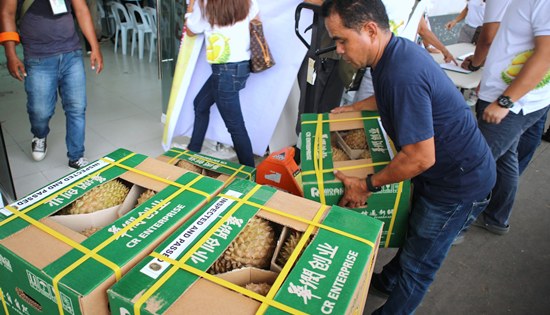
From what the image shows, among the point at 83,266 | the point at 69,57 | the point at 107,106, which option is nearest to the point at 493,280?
the point at 83,266

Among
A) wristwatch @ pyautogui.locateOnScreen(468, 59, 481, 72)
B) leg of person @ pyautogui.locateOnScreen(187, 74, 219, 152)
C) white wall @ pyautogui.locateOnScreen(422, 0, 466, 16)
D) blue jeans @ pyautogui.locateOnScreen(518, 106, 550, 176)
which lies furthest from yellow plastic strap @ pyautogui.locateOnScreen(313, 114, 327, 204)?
white wall @ pyautogui.locateOnScreen(422, 0, 466, 16)

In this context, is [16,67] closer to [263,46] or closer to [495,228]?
[263,46]

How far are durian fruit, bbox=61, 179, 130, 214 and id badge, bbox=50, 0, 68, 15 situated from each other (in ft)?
5.55

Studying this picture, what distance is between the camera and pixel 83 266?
77cm

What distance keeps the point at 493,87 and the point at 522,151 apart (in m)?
0.87

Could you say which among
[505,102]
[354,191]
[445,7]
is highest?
[445,7]

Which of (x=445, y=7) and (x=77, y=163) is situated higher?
(x=445, y=7)

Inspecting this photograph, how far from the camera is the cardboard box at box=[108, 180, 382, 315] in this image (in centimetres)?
71

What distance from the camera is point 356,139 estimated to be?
5.25ft

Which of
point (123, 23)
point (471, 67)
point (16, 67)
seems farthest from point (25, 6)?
point (123, 23)

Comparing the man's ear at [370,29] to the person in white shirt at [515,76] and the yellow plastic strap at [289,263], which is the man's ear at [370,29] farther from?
the person in white shirt at [515,76]

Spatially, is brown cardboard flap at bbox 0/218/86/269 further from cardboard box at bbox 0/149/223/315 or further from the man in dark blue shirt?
the man in dark blue shirt

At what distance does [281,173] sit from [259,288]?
2.94 feet

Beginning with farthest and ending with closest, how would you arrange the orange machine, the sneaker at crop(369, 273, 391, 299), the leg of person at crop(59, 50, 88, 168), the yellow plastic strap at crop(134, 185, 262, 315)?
the leg of person at crop(59, 50, 88, 168), the sneaker at crop(369, 273, 391, 299), the orange machine, the yellow plastic strap at crop(134, 185, 262, 315)
